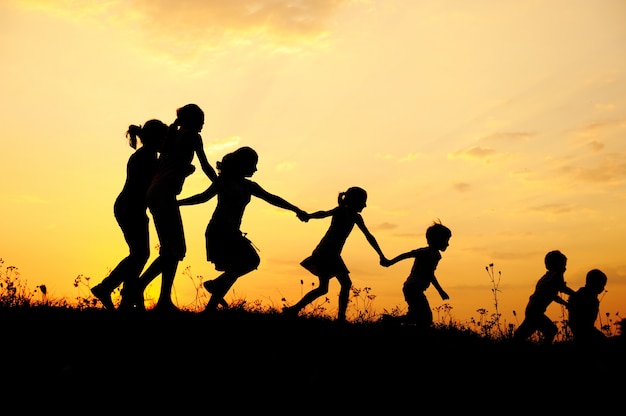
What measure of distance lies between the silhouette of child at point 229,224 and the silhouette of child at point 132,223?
0.58 m

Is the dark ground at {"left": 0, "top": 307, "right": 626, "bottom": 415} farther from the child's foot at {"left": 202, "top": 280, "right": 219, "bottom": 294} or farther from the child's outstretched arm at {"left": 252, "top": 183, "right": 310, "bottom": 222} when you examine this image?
the child's outstretched arm at {"left": 252, "top": 183, "right": 310, "bottom": 222}

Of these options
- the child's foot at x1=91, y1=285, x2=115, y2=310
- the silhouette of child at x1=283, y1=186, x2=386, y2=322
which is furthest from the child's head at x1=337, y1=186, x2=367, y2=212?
the child's foot at x1=91, y1=285, x2=115, y2=310

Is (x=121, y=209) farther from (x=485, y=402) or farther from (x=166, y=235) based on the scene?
(x=485, y=402)

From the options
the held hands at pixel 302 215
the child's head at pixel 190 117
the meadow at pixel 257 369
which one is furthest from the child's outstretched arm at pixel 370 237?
the child's head at pixel 190 117

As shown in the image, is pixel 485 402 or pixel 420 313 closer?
pixel 485 402

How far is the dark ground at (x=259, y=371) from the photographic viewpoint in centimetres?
587

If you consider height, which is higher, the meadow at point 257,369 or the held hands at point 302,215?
the held hands at point 302,215

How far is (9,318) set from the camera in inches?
307

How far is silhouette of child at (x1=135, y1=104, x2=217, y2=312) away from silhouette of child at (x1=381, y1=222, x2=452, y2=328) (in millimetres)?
3944

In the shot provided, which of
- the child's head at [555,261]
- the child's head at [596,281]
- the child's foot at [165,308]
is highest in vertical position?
the child's head at [555,261]

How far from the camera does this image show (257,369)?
6648 mm

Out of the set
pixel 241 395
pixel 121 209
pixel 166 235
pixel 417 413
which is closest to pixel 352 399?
pixel 417 413

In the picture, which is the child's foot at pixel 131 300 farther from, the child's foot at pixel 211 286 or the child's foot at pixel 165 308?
the child's foot at pixel 211 286

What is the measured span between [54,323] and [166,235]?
5.95ft
